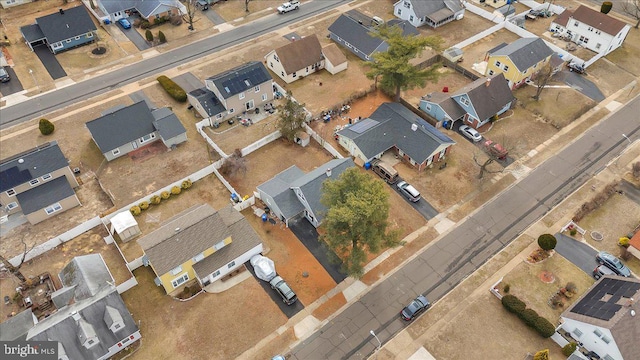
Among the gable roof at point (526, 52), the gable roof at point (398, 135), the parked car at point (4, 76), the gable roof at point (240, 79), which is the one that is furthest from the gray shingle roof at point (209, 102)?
the gable roof at point (526, 52)

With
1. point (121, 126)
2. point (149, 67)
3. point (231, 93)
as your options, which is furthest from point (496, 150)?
point (149, 67)

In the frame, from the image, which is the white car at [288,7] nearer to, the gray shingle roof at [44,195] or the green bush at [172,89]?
the green bush at [172,89]

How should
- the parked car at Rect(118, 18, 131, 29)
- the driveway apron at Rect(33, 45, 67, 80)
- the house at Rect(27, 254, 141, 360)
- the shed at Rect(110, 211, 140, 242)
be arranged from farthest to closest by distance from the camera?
the parked car at Rect(118, 18, 131, 29), the driveway apron at Rect(33, 45, 67, 80), the shed at Rect(110, 211, 140, 242), the house at Rect(27, 254, 141, 360)

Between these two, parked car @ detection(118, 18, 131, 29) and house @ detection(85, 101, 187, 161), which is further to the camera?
parked car @ detection(118, 18, 131, 29)

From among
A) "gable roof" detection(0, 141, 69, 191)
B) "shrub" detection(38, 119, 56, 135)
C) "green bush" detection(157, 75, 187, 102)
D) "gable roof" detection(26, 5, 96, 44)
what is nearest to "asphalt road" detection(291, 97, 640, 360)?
"gable roof" detection(0, 141, 69, 191)

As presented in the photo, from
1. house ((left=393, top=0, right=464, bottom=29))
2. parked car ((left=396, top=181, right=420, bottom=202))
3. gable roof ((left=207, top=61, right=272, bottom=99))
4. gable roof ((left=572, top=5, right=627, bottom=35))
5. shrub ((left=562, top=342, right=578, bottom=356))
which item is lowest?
shrub ((left=562, top=342, right=578, bottom=356))

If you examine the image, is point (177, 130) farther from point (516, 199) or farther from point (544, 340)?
point (544, 340)

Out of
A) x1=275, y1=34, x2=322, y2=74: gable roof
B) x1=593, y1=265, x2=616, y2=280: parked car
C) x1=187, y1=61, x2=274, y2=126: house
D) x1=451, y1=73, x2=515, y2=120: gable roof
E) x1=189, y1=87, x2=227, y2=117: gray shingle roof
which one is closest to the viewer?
x1=593, y1=265, x2=616, y2=280: parked car

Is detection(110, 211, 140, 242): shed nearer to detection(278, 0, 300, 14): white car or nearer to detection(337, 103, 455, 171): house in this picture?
detection(337, 103, 455, 171): house
